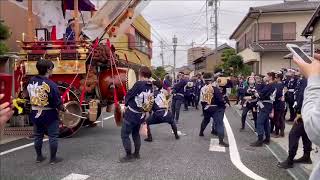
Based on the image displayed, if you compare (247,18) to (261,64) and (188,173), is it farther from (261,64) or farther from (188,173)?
(188,173)

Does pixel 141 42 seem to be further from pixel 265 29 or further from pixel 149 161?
pixel 149 161

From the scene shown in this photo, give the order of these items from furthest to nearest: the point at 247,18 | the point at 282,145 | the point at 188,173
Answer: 1. the point at 247,18
2. the point at 282,145
3. the point at 188,173

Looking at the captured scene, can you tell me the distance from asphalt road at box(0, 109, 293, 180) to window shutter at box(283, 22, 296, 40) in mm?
20278

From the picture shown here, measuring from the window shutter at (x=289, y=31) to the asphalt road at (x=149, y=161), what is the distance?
20.3 metres

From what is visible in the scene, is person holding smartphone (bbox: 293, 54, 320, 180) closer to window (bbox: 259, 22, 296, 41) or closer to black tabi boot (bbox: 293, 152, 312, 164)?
black tabi boot (bbox: 293, 152, 312, 164)

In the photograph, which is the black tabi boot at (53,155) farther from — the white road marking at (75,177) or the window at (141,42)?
the window at (141,42)

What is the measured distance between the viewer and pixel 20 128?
9.40 metres

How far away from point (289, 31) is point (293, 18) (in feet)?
3.13

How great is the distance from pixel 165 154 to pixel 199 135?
2.52 meters

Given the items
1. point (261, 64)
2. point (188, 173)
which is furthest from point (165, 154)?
point (261, 64)

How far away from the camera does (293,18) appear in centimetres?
2744

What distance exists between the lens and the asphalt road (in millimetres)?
5879

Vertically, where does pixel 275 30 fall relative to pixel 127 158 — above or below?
above

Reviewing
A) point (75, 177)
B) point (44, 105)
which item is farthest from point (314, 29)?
point (75, 177)
